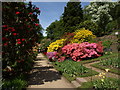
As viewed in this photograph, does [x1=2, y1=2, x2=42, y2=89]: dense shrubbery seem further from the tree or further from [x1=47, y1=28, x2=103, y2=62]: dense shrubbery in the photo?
the tree

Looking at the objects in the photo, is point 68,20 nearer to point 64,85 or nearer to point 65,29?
point 65,29

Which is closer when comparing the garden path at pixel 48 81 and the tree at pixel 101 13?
the garden path at pixel 48 81

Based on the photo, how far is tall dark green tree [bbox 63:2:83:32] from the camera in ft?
88.5

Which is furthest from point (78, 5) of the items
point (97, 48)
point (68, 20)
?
point (97, 48)

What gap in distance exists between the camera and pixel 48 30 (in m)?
51.4

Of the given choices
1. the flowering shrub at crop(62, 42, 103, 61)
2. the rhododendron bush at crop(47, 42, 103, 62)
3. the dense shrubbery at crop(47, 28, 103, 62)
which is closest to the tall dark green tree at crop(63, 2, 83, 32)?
the dense shrubbery at crop(47, 28, 103, 62)

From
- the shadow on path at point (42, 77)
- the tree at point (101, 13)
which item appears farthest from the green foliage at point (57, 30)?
the shadow on path at point (42, 77)

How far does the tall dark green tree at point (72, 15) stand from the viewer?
88.5 ft

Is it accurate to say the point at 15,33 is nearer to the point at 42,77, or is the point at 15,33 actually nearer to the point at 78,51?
the point at 42,77

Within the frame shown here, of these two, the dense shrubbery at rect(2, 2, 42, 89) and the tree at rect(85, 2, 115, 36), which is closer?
the dense shrubbery at rect(2, 2, 42, 89)

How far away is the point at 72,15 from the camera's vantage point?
28750mm

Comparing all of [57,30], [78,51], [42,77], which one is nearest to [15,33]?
[42,77]

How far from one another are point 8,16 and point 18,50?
59.5 inches

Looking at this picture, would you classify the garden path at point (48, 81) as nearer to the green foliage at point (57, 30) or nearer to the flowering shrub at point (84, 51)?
the flowering shrub at point (84, 51)
